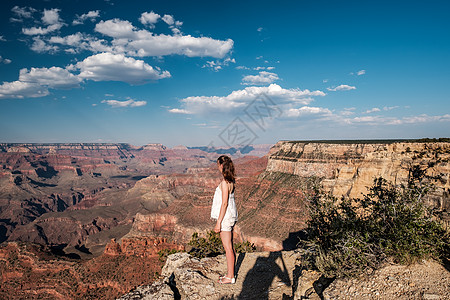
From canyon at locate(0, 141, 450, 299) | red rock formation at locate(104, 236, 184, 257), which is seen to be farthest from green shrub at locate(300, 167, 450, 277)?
red rock formation at locate(104, 236, 184, 257)

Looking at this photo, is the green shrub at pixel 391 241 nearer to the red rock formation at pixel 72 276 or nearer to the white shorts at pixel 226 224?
the white shorts at pixel 226 224

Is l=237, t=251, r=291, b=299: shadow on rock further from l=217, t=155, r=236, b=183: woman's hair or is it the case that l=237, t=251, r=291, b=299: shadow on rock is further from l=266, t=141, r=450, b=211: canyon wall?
l=266, t=141, r=450, b=211: canyon wall

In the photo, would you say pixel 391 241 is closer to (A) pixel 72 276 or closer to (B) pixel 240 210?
(A) pixel 72 276

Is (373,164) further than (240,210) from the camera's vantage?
No

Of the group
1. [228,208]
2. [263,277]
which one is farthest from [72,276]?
[228,208]

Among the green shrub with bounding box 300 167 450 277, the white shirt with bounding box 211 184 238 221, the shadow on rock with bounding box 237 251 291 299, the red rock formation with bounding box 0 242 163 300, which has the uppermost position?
the white shirt with bounding box 211 184 238 221

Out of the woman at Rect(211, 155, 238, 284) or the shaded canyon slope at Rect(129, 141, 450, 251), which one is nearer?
the woman at Rect(211, 155, 238, 284)

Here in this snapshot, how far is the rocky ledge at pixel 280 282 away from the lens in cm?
481

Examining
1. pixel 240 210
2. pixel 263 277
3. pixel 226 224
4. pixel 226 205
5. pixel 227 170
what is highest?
pixel 227 170

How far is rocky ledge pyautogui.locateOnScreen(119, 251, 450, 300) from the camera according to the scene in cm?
481

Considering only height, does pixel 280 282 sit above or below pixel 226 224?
below

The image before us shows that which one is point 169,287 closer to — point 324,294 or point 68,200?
point 324,294

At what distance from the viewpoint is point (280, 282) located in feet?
24.6

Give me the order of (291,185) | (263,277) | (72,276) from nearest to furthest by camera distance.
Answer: (263,277) < (72,276) < (291,185)
